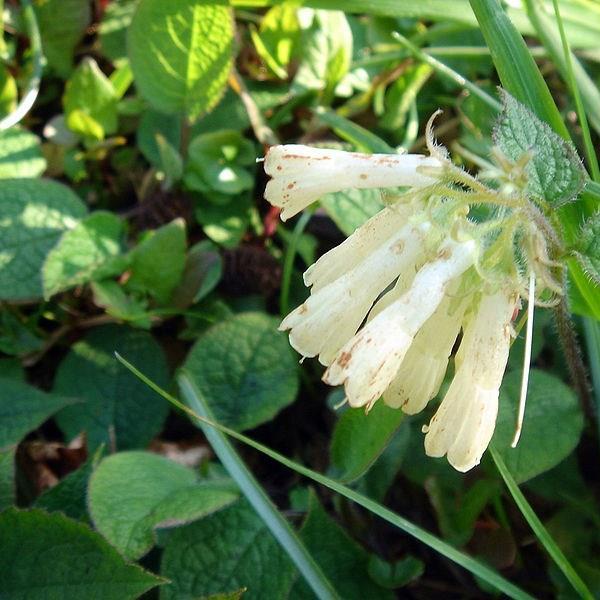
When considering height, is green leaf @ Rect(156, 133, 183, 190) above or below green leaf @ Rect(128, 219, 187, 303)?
above

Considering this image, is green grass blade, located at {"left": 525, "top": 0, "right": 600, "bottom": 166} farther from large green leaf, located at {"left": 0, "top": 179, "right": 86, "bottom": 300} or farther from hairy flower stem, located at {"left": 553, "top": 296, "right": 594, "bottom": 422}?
large green leaf, located at {"left": 0, "top": 179, "right": 86, "bottom": 300}

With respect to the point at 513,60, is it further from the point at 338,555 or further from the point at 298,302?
the point at 338,555

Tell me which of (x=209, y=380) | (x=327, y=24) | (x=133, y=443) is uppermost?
(x=327, y=24)

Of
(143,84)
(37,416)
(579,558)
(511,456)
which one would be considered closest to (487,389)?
(511,456)

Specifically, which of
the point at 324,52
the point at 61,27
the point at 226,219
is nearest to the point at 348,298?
the point at 226,219

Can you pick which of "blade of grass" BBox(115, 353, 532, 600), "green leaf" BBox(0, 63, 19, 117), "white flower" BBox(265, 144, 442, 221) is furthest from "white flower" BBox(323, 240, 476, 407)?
"green leaf" BBox(0, 63, 19, 117)

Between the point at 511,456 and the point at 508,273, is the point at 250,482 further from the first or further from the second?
the point at 508,273
